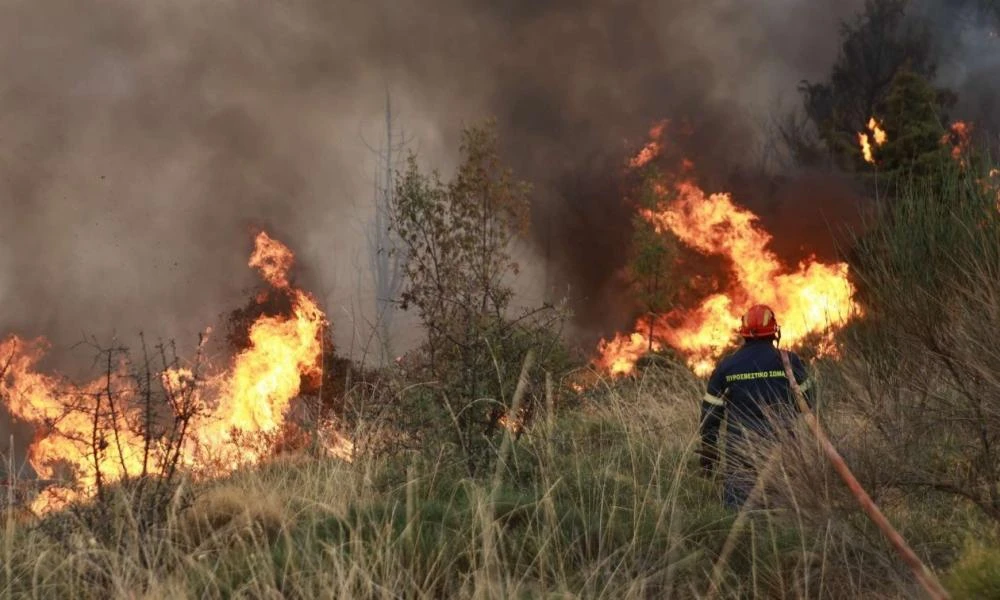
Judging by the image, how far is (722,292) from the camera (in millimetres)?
22344

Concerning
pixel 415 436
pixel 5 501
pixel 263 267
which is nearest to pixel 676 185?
pixel 263 267

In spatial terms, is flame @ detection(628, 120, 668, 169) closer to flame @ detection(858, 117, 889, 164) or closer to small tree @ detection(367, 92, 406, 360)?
flame @ detection(858, 117, 889, 164)

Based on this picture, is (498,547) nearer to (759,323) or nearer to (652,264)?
(759,323)

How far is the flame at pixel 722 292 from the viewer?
20.2 m

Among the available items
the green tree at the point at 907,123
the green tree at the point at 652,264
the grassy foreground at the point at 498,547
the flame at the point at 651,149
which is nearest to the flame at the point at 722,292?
the green tree at the point at 652,264

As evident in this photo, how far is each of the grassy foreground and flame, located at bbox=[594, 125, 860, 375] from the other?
15079 millimetres

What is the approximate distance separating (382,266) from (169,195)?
4.25 meters

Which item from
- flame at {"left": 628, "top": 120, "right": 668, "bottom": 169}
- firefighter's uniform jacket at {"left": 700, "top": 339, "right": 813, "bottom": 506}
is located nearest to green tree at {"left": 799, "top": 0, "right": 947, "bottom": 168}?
flame at {"left": 628, "top": 120, "right": 668, "bottom": 169}

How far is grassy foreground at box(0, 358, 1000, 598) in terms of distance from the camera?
3.73 metres

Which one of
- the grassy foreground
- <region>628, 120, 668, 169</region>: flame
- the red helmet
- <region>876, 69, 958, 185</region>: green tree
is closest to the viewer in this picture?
the grassy foreground

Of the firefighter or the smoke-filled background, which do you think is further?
the smoke-filled background

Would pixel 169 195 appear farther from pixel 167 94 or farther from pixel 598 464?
pixel 598 464

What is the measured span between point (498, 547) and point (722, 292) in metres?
18.9

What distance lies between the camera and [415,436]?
6.17 meters
